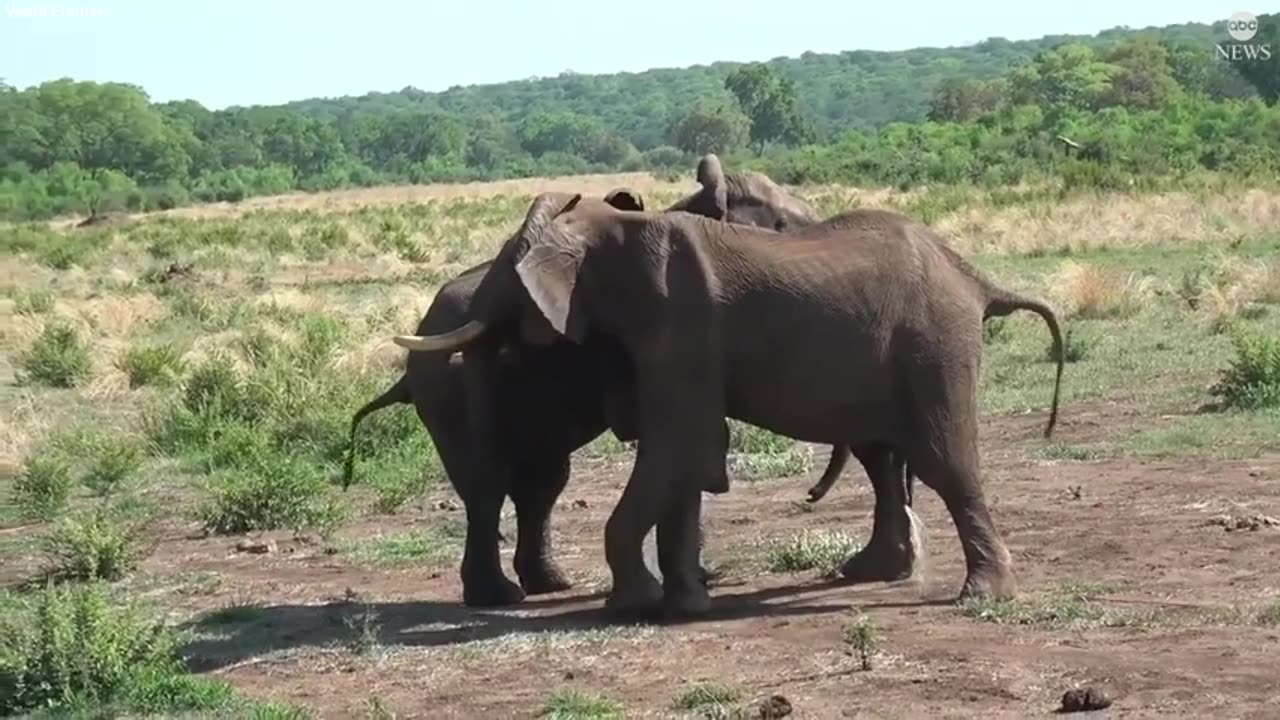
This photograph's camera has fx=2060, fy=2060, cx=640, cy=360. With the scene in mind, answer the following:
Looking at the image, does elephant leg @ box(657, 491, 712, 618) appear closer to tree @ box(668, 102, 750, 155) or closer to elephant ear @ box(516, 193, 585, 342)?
elephant ear @ box(516, 193, 585, 342)

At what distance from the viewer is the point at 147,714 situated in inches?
332

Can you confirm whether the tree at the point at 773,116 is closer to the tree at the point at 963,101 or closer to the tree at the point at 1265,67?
the tree at the point at 963,101

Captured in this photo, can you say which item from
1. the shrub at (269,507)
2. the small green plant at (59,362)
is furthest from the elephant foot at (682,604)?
the small green plant at (59,362)

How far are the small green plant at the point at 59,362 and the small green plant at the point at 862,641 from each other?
615 inches

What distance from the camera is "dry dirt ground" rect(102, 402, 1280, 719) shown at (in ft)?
26.6

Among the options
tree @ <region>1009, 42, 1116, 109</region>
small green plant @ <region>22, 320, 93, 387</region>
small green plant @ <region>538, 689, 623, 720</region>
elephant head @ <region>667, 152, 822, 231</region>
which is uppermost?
tree @ <region>1009, 42, 1116, 109</region>

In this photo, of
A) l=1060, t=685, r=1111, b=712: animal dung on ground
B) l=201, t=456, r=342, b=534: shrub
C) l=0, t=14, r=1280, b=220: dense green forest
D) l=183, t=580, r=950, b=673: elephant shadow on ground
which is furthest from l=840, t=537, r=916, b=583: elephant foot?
l=0, t=14, r=1280, b=220: dense green forest

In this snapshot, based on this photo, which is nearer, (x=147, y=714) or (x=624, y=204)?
(x=147, y=714)

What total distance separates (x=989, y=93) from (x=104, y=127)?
4997 cm

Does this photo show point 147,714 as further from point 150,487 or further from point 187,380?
point 187,380

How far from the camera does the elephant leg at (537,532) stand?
430 inches

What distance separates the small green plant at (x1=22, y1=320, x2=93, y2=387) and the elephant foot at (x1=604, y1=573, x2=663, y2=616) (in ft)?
46.1

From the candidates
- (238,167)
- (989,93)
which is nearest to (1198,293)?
(989,93)

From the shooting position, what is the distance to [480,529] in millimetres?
10609
